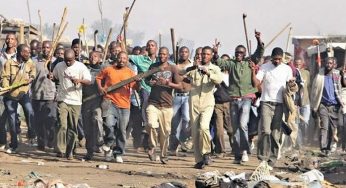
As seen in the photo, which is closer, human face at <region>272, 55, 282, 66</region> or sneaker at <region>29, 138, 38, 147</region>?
human face at <region>272, 55, 282, 66</region>

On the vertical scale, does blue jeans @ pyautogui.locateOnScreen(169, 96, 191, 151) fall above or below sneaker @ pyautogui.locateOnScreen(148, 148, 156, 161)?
above

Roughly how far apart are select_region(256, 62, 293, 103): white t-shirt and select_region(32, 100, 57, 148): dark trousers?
3917mm

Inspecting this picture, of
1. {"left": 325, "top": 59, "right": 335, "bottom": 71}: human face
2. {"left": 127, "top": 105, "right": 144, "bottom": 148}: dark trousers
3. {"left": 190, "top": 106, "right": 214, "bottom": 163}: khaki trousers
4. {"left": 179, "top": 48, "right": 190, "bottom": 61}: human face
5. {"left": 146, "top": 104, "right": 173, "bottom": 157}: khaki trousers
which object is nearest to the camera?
{"left": 190, "top": 106, "right": 214, "bottom": 163}: khaki trousers

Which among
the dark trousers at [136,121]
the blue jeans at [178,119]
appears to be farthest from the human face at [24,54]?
the blue jeans at [178,119]

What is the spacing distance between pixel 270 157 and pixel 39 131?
4.31 meters

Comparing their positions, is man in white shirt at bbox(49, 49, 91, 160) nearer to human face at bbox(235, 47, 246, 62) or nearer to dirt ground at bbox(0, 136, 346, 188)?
dirt ground at bbox(0, 136, 346, 188)

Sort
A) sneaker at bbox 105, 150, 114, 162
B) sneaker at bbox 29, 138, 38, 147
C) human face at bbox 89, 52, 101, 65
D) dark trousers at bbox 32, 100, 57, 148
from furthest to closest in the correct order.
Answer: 1. sneaker at bbox 29, 138, 38, 147
2. dark trousers at bbox 32, 100, 57, 148
3. human face at bbox 89, 52, 101, 65
4. sneaker at bbox 105, 150, 114, 162

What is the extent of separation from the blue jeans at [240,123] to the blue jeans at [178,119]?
113 cm

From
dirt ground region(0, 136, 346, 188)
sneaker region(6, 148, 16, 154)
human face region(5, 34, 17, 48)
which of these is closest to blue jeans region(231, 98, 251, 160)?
dirt ground region(0, 136, 346, 188)

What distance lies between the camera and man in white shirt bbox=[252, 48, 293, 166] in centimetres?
1284

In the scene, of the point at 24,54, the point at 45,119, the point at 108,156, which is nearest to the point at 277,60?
the point at 108,156

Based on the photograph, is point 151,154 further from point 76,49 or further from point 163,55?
point 76,49

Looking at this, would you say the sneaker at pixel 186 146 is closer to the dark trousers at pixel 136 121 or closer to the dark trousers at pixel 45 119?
the dark trousers at pixel 136 121

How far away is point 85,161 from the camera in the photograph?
43.6 ft
